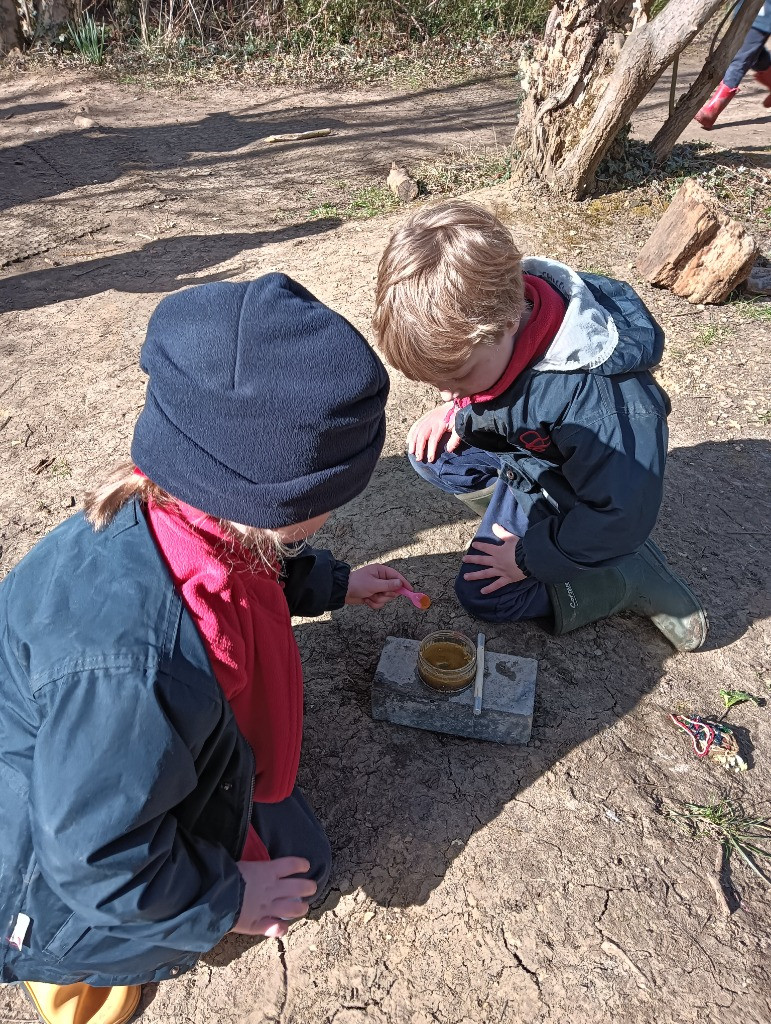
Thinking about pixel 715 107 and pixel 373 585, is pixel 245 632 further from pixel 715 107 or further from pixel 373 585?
pixel 715 107

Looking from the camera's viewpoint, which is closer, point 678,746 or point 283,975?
point 283,975

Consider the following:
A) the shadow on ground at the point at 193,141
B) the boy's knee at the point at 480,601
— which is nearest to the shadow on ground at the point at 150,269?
the shadow on ground at the point at 193,141

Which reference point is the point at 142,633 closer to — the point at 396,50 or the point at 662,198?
the point at 662,198

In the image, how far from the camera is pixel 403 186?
574 cm

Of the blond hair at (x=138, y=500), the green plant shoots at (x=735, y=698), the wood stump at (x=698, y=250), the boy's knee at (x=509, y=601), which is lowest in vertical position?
the green plant shoots at (x=735, y=698)

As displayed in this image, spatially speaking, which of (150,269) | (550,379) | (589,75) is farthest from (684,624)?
(150,269)

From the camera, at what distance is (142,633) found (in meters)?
1.33

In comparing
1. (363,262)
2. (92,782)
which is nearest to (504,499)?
(92,782)

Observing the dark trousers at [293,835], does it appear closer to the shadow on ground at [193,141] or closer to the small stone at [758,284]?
the small stone at [758,284]

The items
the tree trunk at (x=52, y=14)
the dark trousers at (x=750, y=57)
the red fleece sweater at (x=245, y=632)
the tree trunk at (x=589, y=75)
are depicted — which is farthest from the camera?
the tree trunk at (x=52, y=14)

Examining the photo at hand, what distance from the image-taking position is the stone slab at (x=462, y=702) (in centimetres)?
238

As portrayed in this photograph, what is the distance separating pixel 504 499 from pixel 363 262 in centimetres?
253

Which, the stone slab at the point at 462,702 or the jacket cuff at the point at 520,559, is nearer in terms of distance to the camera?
the stone slab at the point at 462,702

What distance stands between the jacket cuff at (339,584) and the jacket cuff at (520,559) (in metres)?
0.58
